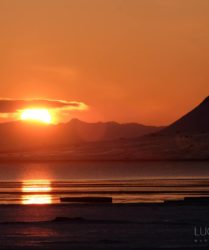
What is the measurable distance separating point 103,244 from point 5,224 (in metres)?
12.8

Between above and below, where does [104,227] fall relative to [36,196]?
below

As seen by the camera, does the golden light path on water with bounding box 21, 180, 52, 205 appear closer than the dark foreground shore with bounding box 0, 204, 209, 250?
No

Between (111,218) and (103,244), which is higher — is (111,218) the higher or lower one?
the higher one

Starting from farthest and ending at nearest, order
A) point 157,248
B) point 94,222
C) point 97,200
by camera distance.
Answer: point 97,200 < point 94,222 < point 157,248

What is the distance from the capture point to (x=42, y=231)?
50594mm

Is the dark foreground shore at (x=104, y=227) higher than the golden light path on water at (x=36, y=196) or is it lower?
lower

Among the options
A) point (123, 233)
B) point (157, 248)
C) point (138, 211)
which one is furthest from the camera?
point (138, 211)

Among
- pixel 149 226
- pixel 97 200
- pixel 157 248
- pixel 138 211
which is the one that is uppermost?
pixel 97 200

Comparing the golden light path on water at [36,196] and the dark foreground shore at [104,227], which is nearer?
the dark foreground shore at [104,227]

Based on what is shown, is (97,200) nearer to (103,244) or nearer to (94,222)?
(94,222)

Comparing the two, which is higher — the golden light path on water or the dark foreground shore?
the golden light path on water

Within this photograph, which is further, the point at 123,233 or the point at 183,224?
the point at 183,224

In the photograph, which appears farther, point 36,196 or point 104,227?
point 36,196

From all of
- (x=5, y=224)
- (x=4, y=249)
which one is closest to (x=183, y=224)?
(x=5, y=224)
